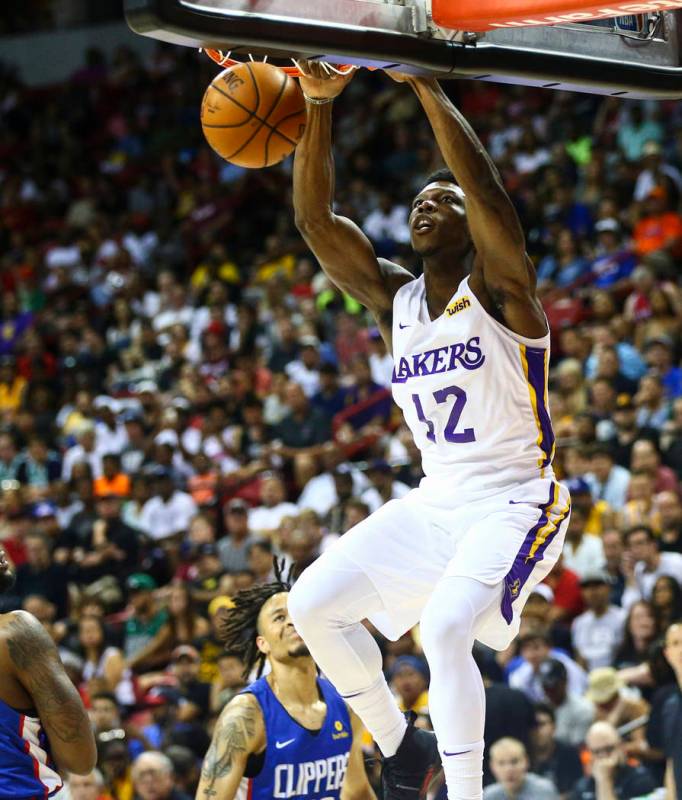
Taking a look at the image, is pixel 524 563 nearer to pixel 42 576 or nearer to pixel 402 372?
pixel 402 372

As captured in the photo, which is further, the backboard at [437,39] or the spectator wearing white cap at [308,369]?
the spectator wearing white cap at [308,369]

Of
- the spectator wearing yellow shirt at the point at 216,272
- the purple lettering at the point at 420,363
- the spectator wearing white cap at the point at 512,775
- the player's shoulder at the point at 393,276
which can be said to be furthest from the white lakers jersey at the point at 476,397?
the spectator wearing yellow shirt at the point at 216,272

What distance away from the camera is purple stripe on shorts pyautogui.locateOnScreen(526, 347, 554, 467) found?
5031mm

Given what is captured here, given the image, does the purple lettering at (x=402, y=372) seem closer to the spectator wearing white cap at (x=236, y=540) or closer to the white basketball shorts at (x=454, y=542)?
the white basketball shorts at (x=454, y=542)

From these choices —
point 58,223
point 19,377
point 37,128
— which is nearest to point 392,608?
point 19,377

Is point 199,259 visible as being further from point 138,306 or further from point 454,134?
point 454,134

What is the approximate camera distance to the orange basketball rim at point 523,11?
14.4 ft

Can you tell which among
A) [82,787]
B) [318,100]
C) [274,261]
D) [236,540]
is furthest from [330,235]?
[274,261]

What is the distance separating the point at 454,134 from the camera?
4.79m

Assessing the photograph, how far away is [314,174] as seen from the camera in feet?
17.9

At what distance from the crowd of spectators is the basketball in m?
2.04

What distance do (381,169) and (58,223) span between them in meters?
5.08

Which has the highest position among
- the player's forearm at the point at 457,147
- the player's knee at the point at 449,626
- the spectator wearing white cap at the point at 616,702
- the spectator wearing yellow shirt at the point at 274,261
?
the spectator wearing yellow shirt at the point at 274,261

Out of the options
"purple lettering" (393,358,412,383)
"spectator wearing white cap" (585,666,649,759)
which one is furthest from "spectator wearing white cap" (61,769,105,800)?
"purple lettering" (393,358,412,383)
